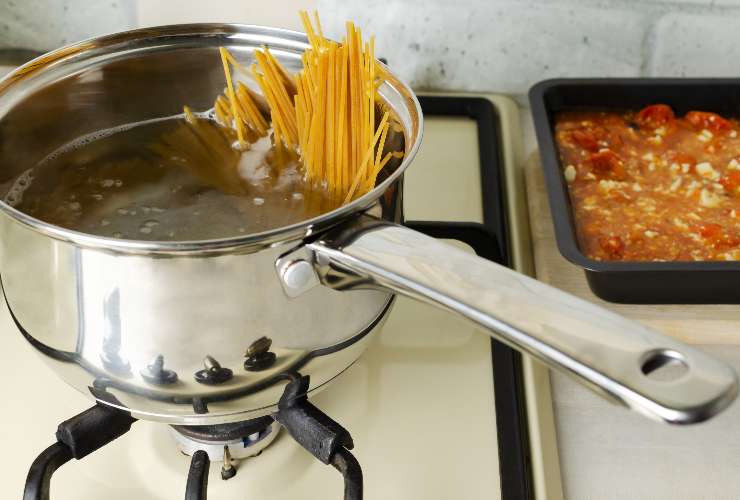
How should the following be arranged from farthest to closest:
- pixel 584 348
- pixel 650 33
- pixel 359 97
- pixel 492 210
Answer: pixel 650 33, pixel 492 210, pixel 359 97, pixel 584 348

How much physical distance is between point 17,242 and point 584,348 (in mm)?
330

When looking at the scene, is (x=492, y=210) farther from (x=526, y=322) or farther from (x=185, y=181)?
(x=526, y=322)

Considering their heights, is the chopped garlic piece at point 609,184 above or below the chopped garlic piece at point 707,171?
below

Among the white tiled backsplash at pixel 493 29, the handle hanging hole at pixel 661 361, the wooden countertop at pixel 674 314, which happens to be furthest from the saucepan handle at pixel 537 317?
the white tiled backsplash at pixel 493 29

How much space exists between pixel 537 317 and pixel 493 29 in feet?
2.35

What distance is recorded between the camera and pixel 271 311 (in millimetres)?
471

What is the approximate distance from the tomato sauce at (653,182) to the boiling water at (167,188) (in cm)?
34

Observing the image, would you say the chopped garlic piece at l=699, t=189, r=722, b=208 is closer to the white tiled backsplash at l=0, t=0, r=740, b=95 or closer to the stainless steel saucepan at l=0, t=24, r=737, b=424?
the white tiled backsplash at l=0, t=0, r=740, b=95

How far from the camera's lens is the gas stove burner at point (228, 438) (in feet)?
1.89

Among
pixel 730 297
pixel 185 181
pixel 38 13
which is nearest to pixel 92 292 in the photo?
pixel 185 181

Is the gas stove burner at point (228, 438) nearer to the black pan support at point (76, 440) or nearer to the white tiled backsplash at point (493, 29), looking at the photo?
the black pan support at point (76, 440)

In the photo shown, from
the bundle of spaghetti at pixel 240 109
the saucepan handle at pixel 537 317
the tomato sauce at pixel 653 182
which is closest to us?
the saucepan handle at pixel 537 317

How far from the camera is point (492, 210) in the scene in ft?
2.69

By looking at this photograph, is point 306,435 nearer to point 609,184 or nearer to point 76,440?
point 76,440
